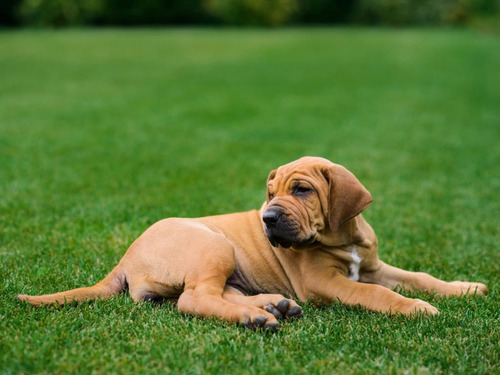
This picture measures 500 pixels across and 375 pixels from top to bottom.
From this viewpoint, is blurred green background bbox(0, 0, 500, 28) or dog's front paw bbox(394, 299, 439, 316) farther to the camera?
blurred green background bbox(0, 0, 500, 28)

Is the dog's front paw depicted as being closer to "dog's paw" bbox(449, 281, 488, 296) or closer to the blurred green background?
"dog's paw" bbox(449, 281, 488, 296)

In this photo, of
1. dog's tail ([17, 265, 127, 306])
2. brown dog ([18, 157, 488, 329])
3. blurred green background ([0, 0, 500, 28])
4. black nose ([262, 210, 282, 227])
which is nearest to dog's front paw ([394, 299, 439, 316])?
brown dog ([18, 157, 488, 329])

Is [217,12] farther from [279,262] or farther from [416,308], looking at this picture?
[416,308]

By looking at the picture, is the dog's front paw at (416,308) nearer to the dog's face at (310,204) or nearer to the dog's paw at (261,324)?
the dog's face at (310,204)

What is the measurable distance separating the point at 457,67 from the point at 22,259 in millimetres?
22815

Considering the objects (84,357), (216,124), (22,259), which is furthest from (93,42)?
(84,357)

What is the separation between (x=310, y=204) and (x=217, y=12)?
157 feet

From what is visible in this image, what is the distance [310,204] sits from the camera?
434cm

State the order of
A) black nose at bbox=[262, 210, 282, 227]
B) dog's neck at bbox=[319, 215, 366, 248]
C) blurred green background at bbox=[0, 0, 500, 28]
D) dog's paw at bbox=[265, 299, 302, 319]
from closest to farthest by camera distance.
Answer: dog's paw at bbox=[265, 299, 302, 319]
black nose at bbox=[262, 210, 282, 227]
dog's neck at bbox=[319, 215, 366, 248]
blurred green background at bbox=[0, 0, 500, 28]

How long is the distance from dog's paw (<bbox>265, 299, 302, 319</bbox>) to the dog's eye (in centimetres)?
78

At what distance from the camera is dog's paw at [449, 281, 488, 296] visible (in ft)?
15.0

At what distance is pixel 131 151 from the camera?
10609mm

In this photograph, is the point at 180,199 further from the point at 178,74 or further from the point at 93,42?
the point at 93,42

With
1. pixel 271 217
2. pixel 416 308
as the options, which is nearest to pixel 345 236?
pixel 271 217
